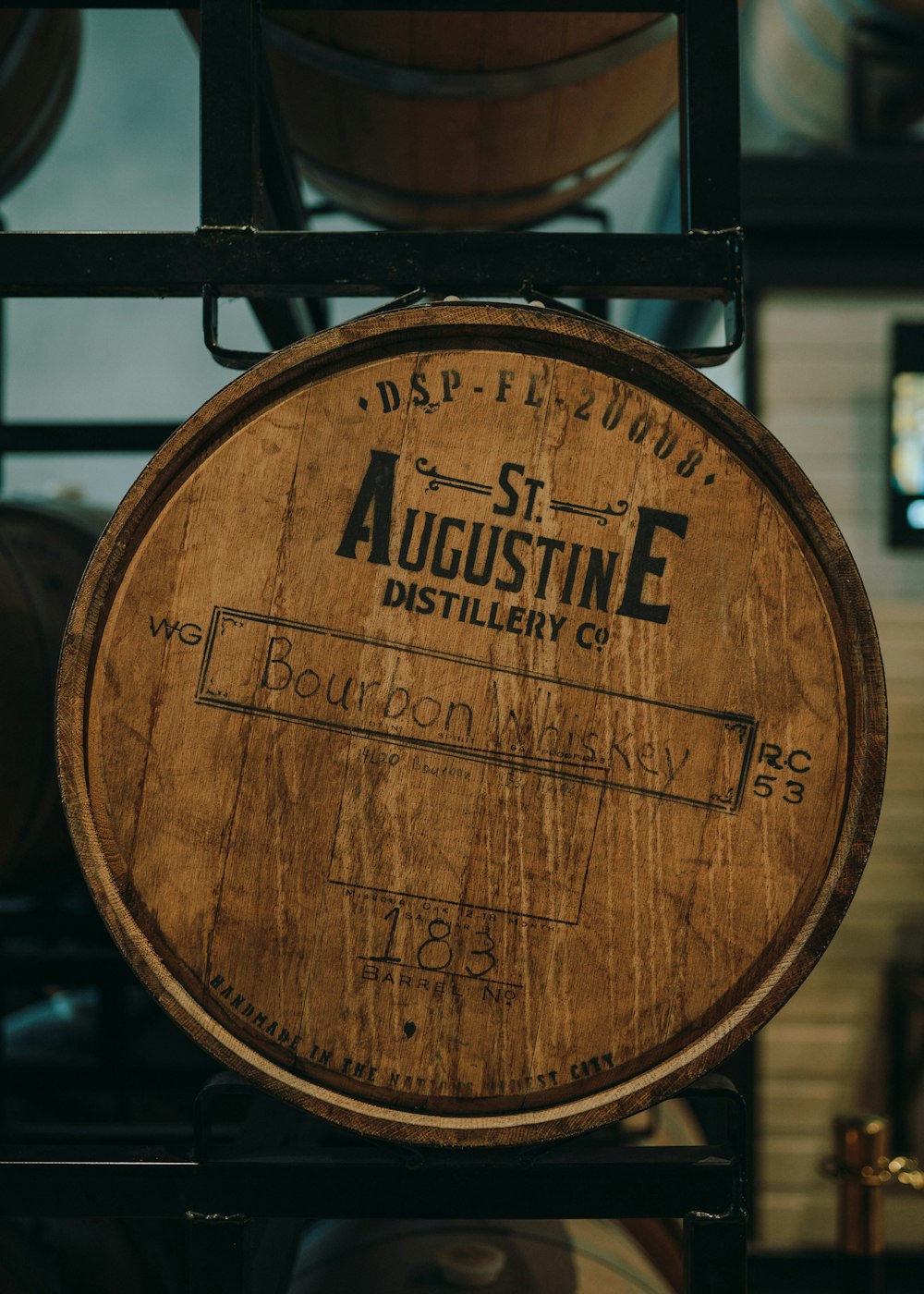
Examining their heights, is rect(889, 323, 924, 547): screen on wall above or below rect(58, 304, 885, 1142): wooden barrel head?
above

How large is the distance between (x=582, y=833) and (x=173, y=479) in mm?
504

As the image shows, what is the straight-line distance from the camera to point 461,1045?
885 mm

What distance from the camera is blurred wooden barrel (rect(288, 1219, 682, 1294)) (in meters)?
1.27

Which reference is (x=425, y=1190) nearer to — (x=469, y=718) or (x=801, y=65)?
(x=469, y=718)

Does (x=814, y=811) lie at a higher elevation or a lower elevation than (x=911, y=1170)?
higher

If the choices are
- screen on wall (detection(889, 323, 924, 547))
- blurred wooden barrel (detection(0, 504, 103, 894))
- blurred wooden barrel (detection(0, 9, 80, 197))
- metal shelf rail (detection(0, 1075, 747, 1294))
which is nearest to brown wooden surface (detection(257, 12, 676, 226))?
blurred wooden barrel (detection(0, 9, 80, 197))

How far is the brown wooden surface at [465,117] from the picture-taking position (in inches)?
48.4

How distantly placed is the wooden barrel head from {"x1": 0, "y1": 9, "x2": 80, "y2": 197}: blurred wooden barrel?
1163 mm

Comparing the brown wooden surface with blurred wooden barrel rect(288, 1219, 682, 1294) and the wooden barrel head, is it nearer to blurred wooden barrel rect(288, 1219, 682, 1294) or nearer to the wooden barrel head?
the wooden barrel head

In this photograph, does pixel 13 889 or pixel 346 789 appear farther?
pixel 13 889

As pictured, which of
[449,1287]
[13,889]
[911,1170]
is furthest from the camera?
[911,1170]

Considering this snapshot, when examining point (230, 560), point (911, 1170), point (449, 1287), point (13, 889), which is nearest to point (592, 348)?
point (230, 560)

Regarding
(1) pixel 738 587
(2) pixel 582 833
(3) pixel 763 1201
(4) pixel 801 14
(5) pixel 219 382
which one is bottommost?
(3) pixel 763 1201

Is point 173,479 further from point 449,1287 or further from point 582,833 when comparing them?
point 449,1287
